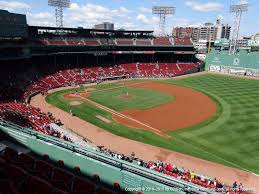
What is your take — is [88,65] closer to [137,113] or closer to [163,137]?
[137,113]

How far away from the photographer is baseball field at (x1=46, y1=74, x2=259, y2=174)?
28.5 meters

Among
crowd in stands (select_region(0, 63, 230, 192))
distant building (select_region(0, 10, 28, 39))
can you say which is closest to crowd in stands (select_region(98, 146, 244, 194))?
crowd in stands (select_region(0, 63, 230, 192))

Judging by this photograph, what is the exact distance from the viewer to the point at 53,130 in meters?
30.4

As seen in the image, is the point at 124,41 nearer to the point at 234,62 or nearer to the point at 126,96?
the point at 234,62

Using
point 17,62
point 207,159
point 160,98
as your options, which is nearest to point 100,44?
point 17,62

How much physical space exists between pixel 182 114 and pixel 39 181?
3328cm

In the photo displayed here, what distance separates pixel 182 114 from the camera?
40219 millimetres

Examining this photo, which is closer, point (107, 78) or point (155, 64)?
point (107, 78)

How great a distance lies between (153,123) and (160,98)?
48.5ft

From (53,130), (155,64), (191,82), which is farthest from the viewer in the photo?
(155,64)

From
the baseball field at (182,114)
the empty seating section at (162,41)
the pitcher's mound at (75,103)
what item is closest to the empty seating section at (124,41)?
the empty seating section at (162,41)

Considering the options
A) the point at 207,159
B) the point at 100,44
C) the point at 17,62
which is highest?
the point at 100,44

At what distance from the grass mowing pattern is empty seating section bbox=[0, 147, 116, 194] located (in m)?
32.2

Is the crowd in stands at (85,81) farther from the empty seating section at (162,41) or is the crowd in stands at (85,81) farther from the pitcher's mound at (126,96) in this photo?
the pitcher's mound at (126,96)
